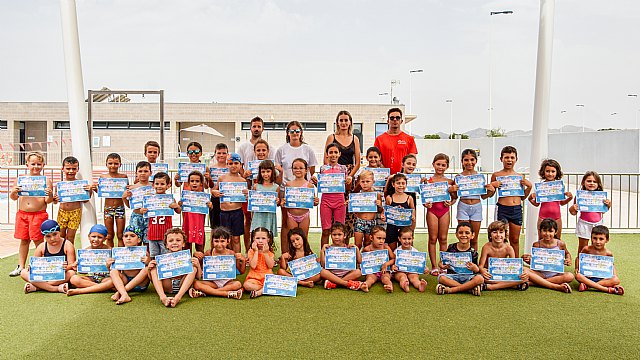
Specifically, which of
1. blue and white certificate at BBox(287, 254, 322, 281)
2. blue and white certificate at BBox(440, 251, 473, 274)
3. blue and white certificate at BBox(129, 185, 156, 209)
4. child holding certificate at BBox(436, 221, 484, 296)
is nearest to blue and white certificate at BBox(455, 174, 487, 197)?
child holding certificate at BBox(436, 221, 484, 296)

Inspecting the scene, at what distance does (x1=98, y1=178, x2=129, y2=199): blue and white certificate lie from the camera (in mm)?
6332

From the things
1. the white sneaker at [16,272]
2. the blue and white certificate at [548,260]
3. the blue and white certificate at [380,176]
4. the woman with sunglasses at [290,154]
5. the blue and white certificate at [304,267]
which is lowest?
the white sneaker at [16,272]

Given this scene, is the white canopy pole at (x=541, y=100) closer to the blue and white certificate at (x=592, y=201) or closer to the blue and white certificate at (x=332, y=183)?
the blue and white certificate at (x=592, y=201)

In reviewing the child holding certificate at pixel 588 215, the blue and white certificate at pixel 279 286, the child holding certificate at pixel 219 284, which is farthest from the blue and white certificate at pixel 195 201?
the child holding certificate at pixel 588 215

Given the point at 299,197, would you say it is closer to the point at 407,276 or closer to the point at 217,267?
the point at 217,267

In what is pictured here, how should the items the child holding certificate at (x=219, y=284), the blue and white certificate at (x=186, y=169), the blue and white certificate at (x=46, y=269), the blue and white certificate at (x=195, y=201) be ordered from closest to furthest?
the child holding certificate at (x=219, y=284) → the blue and white certificate at (x=46, y=269) → the blue and white certificate at (x=195, y=201) → the blue and white certificate at (x=186, y=169)

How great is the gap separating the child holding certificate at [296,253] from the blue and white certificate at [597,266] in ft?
9.68

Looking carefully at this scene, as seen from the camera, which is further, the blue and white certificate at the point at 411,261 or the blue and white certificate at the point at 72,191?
the blue and white certificate at the point at 72,191

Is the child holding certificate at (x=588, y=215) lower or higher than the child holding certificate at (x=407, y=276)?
higher

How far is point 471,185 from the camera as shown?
6410 mm

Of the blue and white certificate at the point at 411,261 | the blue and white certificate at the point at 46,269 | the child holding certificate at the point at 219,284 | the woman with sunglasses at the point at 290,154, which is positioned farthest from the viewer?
the woman with sunglasses at the point at 290,154

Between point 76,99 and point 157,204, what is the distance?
2.04m

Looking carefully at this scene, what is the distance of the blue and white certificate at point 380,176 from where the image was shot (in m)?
6.65

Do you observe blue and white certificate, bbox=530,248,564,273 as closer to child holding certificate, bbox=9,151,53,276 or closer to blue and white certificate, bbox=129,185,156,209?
blue and white certificate, bbox=129,185,156,209
